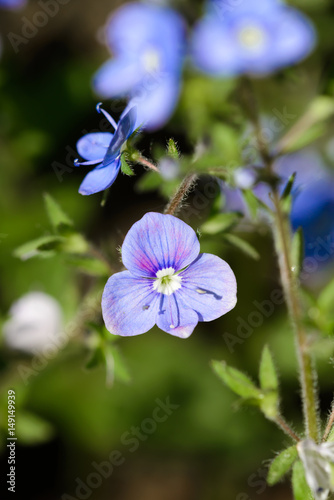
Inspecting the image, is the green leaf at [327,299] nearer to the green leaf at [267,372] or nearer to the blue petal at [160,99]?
the green leaf at [267,372]

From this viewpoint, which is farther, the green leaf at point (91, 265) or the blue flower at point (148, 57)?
the blue flower at point (148, 57)

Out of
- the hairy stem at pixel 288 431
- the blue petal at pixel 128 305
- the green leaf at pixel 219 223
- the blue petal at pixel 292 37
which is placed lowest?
the hairy stem at pixel 288 431

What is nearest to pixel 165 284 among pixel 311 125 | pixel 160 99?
pixel 311 125

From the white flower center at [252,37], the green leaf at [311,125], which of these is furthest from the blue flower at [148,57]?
the green leaf at [311,125]

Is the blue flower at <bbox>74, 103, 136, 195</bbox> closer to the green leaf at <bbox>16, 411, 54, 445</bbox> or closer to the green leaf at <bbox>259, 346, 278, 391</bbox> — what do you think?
the green leaf at <bbox>259, 346, 278, 391</bbox>

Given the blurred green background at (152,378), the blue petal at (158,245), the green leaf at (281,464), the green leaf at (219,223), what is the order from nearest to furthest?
the blue petal at (158,245), the green leaf at (281,464), the green leaf at (219,223), the blurred green background at (152,378)

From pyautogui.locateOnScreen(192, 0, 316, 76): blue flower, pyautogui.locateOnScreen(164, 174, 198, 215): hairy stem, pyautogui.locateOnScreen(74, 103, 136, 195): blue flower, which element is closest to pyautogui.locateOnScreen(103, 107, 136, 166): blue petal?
pyautogui.locateOnScreen(74, 103, 136, 195): blue flower

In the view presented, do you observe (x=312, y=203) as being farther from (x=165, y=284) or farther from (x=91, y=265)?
(x=165, y=284)
